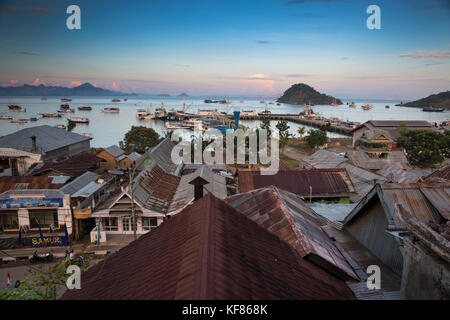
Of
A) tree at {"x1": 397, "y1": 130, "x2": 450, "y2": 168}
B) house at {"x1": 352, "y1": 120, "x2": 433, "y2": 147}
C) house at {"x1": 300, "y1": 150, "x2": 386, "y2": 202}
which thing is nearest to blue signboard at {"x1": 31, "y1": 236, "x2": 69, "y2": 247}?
house at {"x1": 300, "y1": 150, "x2": 386, "y2": 202}

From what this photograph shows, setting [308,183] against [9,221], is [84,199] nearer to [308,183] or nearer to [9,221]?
[9,221]

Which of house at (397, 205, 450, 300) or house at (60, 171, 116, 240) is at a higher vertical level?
house at (397, 205, 450, 300)

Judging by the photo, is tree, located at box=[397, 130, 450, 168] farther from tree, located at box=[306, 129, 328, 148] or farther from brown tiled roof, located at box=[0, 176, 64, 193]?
brown tiled roof, located at box=[0, 176, 64, 193]

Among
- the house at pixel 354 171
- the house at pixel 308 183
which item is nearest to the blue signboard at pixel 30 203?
the house at pixel 308 183

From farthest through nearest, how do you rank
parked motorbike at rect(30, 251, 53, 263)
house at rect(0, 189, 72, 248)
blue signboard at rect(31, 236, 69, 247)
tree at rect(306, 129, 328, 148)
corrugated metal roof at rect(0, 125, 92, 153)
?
tree at rect(306, 129, 328, 148), corrugated metal roof at rect(0, 125, 92, 153), house at rect(0, 189, 72, 248), blue signboard at rect(31, 236, 69, 247), parked motorbike at rect(30, 251, 53, 263)

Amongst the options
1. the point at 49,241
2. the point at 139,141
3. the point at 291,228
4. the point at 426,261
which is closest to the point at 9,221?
the point at 49,241

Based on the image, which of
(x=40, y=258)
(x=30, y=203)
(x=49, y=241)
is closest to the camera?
(x=40, y=258)

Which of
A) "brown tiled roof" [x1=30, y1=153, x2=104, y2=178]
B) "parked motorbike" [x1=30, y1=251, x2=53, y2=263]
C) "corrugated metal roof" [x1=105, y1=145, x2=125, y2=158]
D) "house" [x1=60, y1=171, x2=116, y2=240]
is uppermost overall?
"corrugated metal roof" [x1=105, y1=145, x2=125, y2=158]
